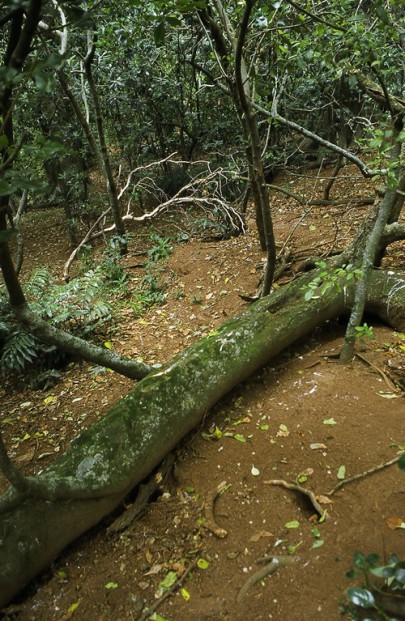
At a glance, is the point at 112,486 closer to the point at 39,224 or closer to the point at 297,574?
the point at 297,574

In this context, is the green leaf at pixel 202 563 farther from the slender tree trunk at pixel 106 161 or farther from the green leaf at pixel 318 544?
the slender tree trunk at pixel 106 161

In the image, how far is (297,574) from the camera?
2.26 m

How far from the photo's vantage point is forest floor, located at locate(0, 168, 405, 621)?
2.29 meters

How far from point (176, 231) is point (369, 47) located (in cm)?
613

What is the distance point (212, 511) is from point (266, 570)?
0.57 m

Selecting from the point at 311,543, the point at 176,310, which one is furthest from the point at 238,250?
the point at 311,543

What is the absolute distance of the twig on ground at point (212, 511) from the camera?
2664 millimetres

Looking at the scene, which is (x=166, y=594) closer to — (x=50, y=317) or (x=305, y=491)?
(x=305, y=491)

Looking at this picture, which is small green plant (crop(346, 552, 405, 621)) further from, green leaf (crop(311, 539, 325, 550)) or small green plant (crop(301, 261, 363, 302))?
small green plant (crop(301, 261, 363, 302))

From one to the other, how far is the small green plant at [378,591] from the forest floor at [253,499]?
0.21m

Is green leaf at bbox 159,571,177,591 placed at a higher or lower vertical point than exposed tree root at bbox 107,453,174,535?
lower

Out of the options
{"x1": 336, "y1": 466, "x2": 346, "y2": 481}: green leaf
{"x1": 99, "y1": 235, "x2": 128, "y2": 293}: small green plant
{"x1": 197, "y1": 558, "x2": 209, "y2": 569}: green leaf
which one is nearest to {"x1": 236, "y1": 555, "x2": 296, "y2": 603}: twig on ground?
{"x1": 197, "y1": 558, "x2": 209, "y2": 569}: green leaf

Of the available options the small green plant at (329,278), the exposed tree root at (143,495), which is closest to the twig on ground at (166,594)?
the exposed tree root at (143,495)

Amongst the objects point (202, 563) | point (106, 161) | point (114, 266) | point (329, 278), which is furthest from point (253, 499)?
point (106, 161)
